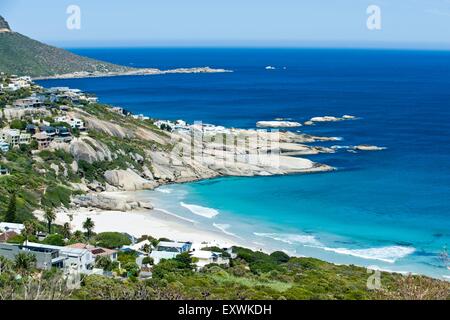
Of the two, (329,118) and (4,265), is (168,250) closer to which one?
(4,265)

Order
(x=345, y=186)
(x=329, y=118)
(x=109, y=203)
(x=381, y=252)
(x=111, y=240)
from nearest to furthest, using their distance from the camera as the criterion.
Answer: (x=111, y=240)
(x=381, y=252)
(x=109, y=203)
(x=345, y=186)
(x=329, y=118)

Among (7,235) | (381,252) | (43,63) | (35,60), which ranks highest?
(35,60)

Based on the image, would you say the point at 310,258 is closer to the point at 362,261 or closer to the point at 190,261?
the point at 362,261

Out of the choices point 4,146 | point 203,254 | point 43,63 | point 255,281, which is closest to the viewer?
point 255,281

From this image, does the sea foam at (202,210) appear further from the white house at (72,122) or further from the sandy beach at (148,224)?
the white house at (72,122)

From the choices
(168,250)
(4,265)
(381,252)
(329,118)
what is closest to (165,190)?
(168,250)

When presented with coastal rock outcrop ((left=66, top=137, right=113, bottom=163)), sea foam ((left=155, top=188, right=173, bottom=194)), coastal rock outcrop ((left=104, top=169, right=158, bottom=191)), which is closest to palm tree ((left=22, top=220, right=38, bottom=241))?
coastal rock outcrop ((left=104, top=169, right=158, bottom=191))

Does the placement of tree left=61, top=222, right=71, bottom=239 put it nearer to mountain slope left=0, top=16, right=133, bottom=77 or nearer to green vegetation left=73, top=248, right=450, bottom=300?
green vegetation left=73, top=248, right=450, bottom=300
